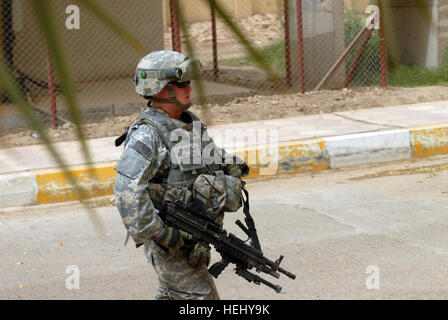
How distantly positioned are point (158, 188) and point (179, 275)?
1.26ft

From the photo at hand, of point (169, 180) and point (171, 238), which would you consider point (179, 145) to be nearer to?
point (169, 180)

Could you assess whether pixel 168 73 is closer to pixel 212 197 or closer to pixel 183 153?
pixel 183 153

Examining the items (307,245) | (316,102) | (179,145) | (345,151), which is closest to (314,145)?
(345,151)

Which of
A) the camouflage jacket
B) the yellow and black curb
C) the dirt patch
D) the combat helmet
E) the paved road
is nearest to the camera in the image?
the camouflage jacket

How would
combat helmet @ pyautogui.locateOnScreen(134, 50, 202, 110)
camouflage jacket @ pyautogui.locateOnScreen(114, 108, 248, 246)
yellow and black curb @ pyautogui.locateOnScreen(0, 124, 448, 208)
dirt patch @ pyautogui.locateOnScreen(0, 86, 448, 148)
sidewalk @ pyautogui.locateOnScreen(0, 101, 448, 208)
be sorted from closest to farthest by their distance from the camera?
camouflage jacket @ pyautogui.locateOnScreen(114, 108, 248, 246) < combat helmet @ pyautogui.locateOnScreen(134, 50, 202, 110) < sidewalk @ pyautogui.locateOnScreen(0, 101, 448, 208) < yellow and black curb @ pyautogui.locateOnScreen(0, 124, 448, 208) < dirt patch @ pyautogui.locateOnScreen(0, 86, 448, 148)

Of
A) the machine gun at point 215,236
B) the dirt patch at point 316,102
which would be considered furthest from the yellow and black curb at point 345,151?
the machine gun at point 215,236

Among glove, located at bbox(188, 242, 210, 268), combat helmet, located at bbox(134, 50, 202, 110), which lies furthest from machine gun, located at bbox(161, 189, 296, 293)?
combat helmet, located at bbox(134, 50, 202, 110)

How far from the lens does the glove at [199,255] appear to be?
295cm

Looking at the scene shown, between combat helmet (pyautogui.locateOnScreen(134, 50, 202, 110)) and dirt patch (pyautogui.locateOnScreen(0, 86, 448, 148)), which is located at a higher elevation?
combat helmet (pyautogui.locateOnScreen(134, 50, 202, 110))

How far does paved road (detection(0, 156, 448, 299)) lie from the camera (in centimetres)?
428

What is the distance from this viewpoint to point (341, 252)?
191 inches

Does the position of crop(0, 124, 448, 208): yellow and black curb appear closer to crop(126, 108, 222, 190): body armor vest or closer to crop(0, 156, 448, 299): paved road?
crop(0, 156, 448, 299): paved road
